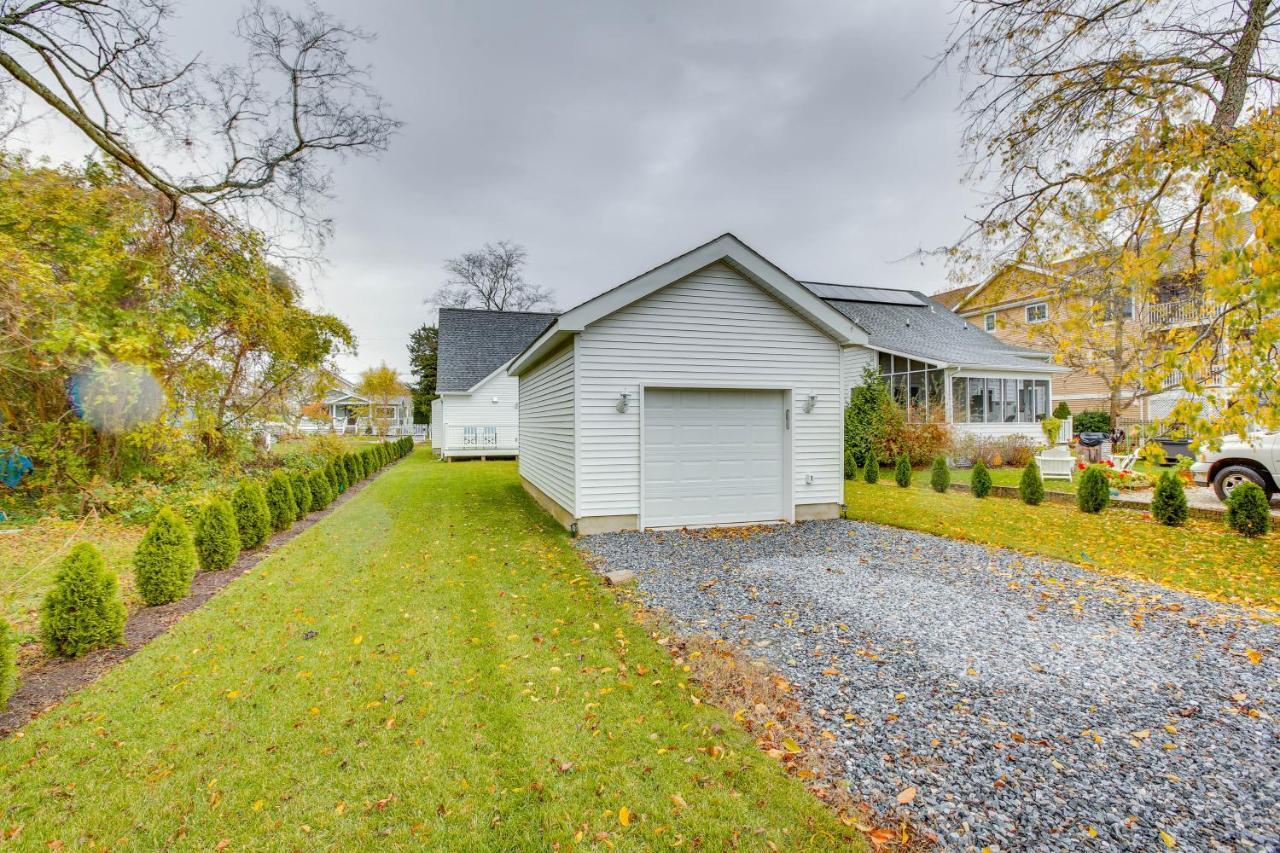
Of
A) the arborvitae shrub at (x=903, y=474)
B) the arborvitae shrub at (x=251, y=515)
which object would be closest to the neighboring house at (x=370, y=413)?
the arborvitae shrub at (x=251, y=515)

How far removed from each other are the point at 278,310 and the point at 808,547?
10755 mm

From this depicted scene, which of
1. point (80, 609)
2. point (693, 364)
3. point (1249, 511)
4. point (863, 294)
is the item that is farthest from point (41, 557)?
point (863, 294)

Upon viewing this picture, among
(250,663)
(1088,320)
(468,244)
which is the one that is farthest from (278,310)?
(468,244)

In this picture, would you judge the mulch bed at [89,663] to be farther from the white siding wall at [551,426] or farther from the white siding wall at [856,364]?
the white siding wall at [856,364]

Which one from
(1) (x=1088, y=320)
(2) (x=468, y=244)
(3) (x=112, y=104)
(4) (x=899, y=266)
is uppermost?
(2) (x=468, y=244)

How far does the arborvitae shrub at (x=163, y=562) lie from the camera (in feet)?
17.0

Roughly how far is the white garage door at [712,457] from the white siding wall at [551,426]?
4.00 ft

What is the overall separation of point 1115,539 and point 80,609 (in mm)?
11312

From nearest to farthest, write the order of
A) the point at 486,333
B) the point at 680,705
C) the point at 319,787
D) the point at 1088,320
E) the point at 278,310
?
the point at 319,787
the point at 680,705
the point at 1088,320
the point at 278,310
the point at 486,333

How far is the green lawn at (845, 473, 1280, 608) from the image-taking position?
221 inches

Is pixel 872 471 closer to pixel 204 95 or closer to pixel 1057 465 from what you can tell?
pixel 1057 465

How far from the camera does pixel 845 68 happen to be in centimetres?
816

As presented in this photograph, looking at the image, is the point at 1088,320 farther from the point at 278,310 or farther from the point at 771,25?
the point at 278,310

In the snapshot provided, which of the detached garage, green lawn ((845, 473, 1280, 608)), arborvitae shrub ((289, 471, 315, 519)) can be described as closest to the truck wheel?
green lawn ((845, 473, 1280, 608))
